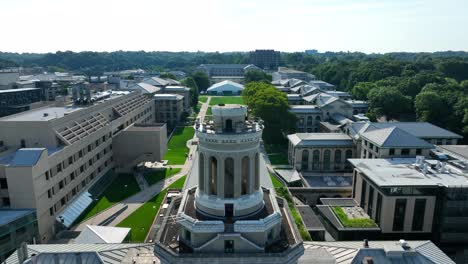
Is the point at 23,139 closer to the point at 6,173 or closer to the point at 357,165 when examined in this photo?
the point at 6,173

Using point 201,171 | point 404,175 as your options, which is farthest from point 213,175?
point 404,175

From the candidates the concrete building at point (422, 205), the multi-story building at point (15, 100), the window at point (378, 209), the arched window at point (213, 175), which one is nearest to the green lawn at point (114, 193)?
A: the arched window at point (213, 175)

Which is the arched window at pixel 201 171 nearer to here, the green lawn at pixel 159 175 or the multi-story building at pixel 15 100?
the green lawn at pixel 159 175

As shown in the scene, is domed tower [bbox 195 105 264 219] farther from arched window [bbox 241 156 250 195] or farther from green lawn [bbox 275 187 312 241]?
green lawn [bbox 275 187 312 241]

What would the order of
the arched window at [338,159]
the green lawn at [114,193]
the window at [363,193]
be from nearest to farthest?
1. the window at [363,193]
2. the green lawn at [114,193]
3. the arched window at [338,159]

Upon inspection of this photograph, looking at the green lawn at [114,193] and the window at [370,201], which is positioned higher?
the window at [370,201]

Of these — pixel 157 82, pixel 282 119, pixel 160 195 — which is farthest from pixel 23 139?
pixel 157 82
